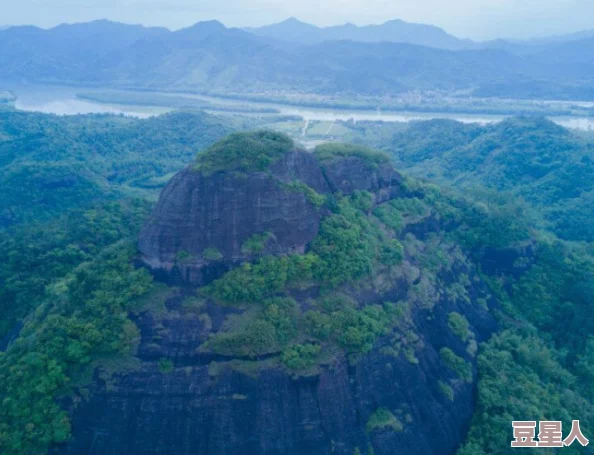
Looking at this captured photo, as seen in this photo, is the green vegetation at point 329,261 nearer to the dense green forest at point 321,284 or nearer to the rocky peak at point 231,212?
the dense green forest at point 321,284

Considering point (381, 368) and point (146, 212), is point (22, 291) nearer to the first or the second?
point (146, 212)

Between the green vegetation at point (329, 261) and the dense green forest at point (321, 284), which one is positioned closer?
the dense green forest at point (321, 284)

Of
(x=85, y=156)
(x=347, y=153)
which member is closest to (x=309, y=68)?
(x=85, y=156)

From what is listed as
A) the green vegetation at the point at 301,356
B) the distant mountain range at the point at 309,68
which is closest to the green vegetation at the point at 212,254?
the green vegetation at the point at 301,356

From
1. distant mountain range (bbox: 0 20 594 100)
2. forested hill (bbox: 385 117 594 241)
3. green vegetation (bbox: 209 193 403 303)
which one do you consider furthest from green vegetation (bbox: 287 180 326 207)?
distant mountain range (bbox: 0 20 594 100)

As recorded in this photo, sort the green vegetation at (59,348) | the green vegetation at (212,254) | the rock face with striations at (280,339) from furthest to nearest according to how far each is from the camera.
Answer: the green vegetation at (212,254) → the rock face with striations at (280,339) → the green vegetation at (59,348)

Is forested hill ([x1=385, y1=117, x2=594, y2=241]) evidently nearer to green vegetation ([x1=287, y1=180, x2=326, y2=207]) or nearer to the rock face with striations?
the rock face with striations

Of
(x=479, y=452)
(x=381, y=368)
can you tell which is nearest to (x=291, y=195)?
(x=381, y=368)
